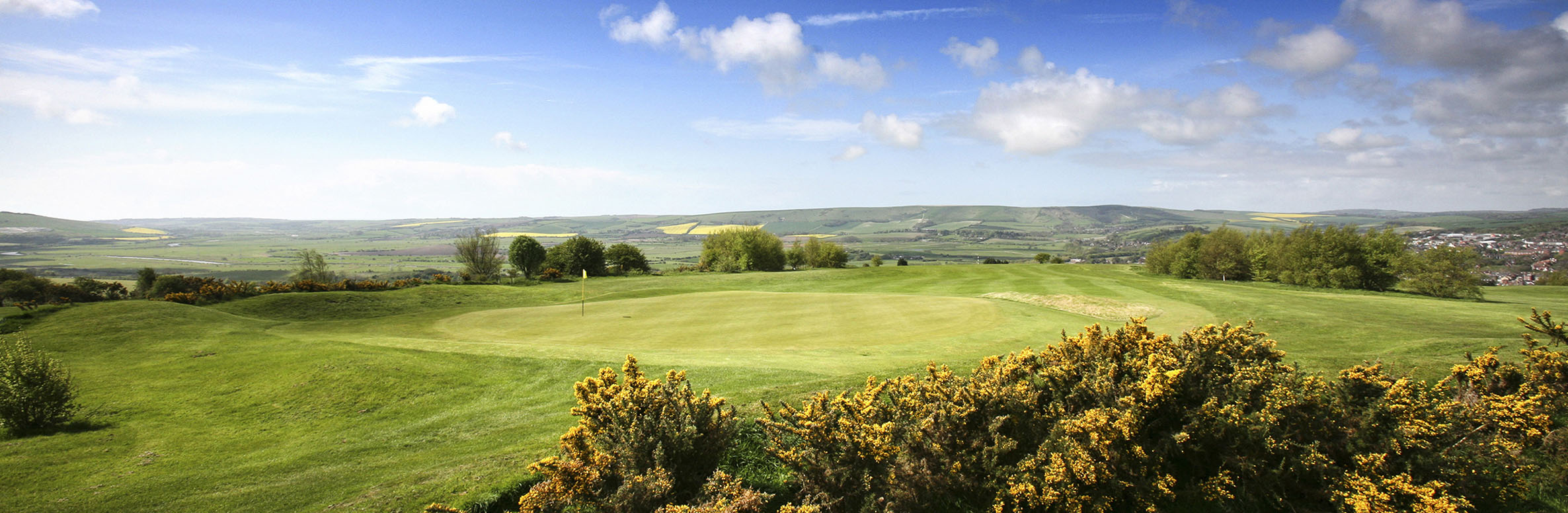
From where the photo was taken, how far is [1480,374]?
624cm

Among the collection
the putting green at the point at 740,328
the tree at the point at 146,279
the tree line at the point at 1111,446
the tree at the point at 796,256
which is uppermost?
the tree line at the point at 1111,446

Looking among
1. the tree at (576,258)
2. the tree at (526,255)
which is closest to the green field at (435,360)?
the tree at (576,258)

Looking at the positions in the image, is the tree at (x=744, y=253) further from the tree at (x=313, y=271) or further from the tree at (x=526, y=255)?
the tree at (x=313, y=271)

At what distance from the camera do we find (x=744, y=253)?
82.5m

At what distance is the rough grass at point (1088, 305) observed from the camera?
24531mm

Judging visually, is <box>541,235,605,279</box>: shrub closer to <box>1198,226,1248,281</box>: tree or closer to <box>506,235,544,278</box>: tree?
<box>506,235,544,278</box>: tree

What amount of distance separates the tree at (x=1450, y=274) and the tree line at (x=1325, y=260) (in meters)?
0.03

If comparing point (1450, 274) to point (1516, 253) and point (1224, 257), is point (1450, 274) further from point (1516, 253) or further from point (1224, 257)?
point (1516, 253)

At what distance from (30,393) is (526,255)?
60.3 m

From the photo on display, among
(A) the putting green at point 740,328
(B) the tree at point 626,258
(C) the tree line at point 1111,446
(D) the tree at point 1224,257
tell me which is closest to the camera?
(C) the tree line at point 1111,446

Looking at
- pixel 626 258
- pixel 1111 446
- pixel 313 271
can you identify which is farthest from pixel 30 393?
pixel 313 271

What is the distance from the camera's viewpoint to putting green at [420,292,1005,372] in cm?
1619

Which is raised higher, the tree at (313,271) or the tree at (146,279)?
the tree at (146,279)

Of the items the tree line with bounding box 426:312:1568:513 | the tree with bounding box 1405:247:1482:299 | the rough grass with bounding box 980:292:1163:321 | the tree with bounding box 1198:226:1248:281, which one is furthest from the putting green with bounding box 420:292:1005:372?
the tree with bounding box 1198:226:1248:281
